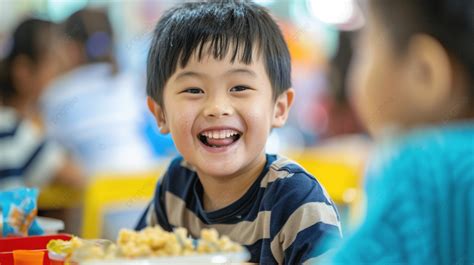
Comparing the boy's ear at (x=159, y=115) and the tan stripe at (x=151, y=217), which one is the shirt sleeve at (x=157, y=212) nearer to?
the tan stripe at (x=151, y=217)

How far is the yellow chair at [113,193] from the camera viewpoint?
7.26 ft

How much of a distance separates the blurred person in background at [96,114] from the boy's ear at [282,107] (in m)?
1.75

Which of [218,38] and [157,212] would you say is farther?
[157,212]

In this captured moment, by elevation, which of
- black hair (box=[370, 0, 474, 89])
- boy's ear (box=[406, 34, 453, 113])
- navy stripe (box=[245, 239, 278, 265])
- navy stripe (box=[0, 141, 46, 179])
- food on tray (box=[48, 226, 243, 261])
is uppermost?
black hair (box=[370, 0, 474, 89])

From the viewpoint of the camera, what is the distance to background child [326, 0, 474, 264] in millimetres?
758

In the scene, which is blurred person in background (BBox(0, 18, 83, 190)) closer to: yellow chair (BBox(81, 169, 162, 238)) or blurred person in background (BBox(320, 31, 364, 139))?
yellow chair (BBox(81, 169, 162, 238))

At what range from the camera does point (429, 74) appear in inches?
30.1

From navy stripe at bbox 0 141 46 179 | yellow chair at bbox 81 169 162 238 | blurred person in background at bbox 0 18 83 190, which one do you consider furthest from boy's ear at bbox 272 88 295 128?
navy stripe at bbox 0 141 46 179

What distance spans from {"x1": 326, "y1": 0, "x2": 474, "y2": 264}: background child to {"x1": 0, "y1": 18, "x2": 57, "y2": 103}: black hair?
2705 millimetres

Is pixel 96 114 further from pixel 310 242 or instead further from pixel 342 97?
pixel 310 242

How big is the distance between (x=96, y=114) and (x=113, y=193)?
0.94 meters

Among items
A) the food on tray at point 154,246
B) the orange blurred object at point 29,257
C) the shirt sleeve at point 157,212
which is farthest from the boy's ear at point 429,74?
the shirt sleeve at point 157,212

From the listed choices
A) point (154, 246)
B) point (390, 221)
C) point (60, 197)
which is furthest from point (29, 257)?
point (60, 197)

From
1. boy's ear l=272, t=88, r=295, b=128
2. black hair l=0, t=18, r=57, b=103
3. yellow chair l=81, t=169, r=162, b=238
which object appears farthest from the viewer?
black hair l=0, t=18, r=57, b=103
